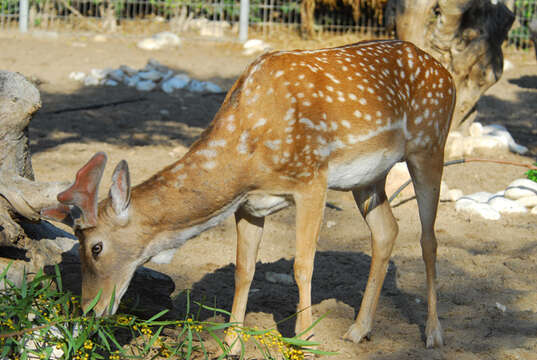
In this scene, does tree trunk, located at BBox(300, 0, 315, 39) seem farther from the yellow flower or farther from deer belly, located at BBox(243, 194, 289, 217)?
the yellow flower

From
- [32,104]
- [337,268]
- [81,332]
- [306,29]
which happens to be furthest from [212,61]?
[81,332]

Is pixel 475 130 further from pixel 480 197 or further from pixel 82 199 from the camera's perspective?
pixel 82 199

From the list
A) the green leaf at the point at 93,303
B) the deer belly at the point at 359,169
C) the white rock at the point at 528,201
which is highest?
the deer belly at the point at 359,169

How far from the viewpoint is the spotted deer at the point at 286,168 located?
146 inches

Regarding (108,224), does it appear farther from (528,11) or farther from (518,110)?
(528,11)

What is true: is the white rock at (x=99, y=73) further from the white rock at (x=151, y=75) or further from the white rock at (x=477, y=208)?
the white rock at (x=477, y=208)

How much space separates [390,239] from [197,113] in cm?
623

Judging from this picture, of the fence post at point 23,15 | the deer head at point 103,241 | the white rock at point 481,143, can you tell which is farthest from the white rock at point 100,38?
the deer head at point 103,241

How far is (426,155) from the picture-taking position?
4.67 m

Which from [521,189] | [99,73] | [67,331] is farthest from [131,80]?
[67,331]

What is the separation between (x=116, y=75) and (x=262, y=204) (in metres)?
8.55

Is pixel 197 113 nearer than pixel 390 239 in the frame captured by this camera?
No

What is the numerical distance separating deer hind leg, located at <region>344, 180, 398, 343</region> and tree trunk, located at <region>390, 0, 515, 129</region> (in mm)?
3574

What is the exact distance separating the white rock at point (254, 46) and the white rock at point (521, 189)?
26.2ft
